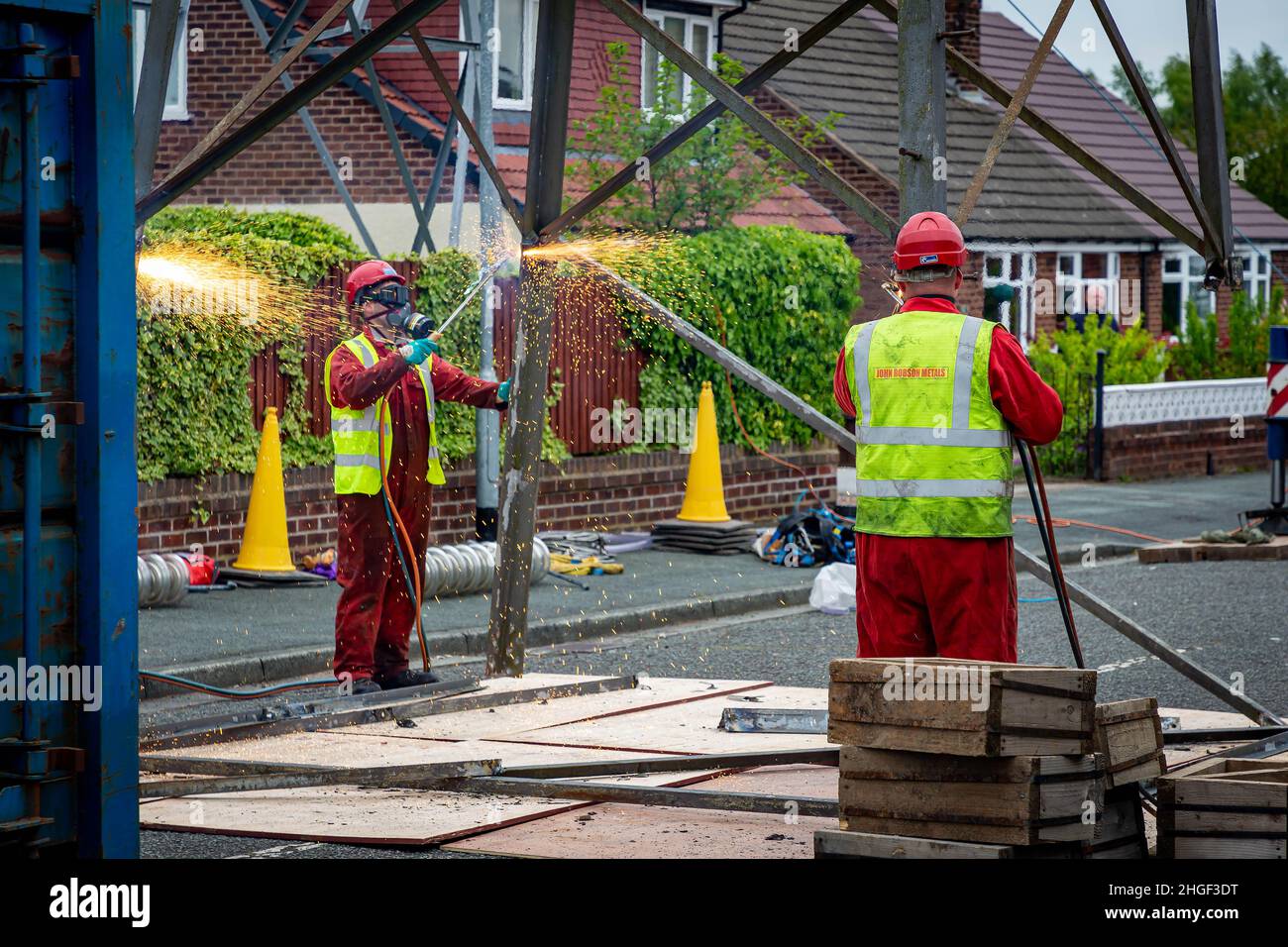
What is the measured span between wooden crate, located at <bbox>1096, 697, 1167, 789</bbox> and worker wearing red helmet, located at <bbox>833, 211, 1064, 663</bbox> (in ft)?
1.82

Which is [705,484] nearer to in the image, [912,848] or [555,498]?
[555,498]

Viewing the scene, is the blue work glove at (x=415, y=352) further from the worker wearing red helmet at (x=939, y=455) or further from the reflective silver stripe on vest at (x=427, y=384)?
the worker wearing red helmet at (x=939, y=455)

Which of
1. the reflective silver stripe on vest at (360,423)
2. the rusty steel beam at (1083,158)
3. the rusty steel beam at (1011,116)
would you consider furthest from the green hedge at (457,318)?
the rusty steel beam at (1011,116)

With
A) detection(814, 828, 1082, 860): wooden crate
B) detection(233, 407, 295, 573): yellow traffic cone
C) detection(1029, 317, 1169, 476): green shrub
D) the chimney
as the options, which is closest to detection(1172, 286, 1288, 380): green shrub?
detection(1029, 317, 1169, 476): green shrub

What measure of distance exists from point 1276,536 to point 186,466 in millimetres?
8889

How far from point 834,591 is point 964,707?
311 inches

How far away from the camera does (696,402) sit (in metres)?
17.3

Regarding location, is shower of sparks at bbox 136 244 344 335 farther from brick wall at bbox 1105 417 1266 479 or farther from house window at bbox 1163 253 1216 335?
house window at bbox 1163 253 1216 335

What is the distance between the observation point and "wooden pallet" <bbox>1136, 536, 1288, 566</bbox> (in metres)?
15.5

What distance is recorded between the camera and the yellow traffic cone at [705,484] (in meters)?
15.9

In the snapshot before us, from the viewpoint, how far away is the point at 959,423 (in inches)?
244

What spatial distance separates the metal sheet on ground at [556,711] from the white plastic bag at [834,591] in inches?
125
